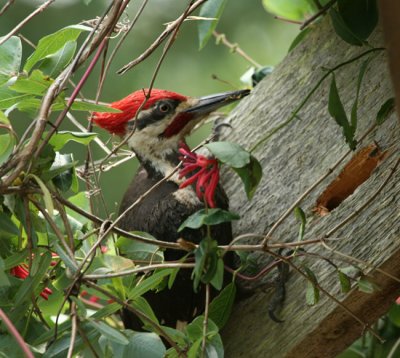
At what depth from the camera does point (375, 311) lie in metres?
1.80

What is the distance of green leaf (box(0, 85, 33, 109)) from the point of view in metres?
1.61

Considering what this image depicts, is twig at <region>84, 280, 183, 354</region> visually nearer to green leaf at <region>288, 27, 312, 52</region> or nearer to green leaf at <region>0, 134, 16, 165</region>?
green leaf at <region>0, 134, 16, 165</region>

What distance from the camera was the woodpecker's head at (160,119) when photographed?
2367mm

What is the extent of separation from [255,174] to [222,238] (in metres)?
0.62

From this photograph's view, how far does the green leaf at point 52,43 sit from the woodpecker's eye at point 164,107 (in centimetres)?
82

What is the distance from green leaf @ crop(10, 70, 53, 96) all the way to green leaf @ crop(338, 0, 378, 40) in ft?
1.81

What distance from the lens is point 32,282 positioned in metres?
1.54

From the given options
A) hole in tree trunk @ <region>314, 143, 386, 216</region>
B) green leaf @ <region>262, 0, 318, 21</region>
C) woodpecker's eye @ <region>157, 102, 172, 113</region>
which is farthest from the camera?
woodpecker's eye @ <region>157, 102, 172, 113</region>

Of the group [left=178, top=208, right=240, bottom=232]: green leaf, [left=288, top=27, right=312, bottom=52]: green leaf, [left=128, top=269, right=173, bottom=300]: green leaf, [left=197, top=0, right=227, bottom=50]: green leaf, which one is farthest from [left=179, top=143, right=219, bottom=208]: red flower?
[left=288, top=27, right=312, bottom=52]: green leaf

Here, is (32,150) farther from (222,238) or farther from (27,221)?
(222,238)

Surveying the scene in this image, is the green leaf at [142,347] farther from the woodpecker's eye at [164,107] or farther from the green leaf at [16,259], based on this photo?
the woodpecker's eye at [164,107]

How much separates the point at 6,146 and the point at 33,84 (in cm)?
13

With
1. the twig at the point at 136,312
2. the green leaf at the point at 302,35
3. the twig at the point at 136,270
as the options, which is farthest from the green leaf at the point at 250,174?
the green leaf at the point at 302,35

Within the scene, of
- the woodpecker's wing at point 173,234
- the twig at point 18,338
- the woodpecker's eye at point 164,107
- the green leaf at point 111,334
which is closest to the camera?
the twig at point 18,338
